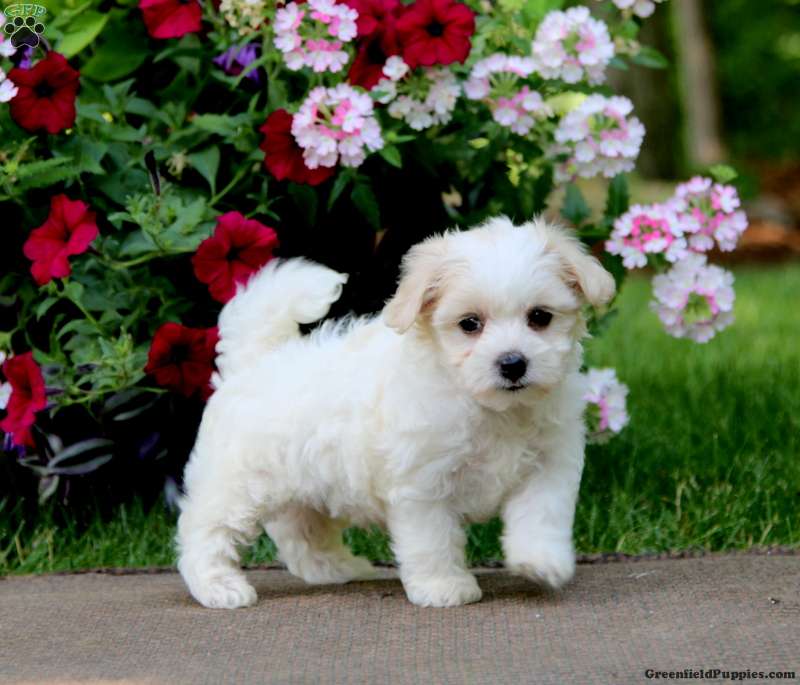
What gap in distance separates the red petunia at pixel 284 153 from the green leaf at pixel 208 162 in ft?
0.66

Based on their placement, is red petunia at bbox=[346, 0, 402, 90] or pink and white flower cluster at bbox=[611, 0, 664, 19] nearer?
red petunia at bbox=[346, 0, 402, 90]

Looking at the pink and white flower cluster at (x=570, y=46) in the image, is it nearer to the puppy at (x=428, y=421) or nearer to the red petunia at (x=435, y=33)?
the red petunia at (x=435, y=33)

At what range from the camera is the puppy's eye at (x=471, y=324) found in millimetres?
3717

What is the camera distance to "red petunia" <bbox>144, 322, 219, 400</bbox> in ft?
15.1

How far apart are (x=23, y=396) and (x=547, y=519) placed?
1.90 m

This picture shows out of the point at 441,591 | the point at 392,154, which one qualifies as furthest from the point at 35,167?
the point at 441,591

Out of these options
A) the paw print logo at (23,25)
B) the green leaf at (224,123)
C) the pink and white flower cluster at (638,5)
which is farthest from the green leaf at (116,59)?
the pink and white flower cluster at (638,5)

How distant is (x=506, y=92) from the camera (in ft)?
16.3

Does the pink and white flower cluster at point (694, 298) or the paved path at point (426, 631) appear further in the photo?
the pink and white flower cluster at point (694, 298)

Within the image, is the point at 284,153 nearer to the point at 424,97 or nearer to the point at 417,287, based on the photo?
the point at 424,97

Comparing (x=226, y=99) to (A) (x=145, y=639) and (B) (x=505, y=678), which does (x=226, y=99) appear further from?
(B) (x=505, y=678)


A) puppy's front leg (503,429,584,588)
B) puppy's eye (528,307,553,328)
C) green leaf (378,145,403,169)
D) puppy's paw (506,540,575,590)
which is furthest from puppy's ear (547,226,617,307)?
green leaf (378,145,403,169)

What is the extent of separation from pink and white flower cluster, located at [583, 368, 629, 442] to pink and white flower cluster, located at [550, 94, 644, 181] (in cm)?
76

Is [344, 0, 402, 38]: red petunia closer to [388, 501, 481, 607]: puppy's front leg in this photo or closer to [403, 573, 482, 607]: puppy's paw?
[388, 501, 481, 607]: puppy's front leg
